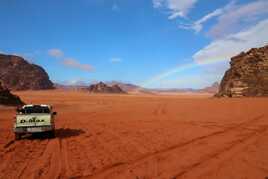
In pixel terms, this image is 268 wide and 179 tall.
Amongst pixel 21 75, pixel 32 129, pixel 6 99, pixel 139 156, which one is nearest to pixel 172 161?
pixel 139 156

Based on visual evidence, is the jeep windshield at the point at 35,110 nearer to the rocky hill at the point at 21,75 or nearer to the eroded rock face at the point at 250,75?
the eroded rock face at the point at 250,75

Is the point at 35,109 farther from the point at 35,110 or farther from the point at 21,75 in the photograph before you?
the point at 21,75

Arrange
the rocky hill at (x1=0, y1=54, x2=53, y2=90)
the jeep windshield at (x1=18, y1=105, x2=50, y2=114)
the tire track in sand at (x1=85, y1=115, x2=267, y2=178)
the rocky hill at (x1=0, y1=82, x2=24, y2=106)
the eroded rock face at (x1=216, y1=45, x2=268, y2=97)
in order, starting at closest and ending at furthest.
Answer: the tire track in sand at (x1=85, y1=115, x2=267, y2=178) < the jeep windshield at (x1=18, y1=105, x2=50, y2=114) < the rocky hill at (x1=0, y1=82, x2=24, y2=106) < the eroded rock face at (x1=216, y1=45, x2=268, y2=97) < the rocky hill at (x1=0, y1=54, x2=53, y2=90)

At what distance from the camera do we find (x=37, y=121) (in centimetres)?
1370

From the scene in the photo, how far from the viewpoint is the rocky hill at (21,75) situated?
12825cm

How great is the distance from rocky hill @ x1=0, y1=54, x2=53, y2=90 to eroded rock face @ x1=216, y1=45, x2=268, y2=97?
9877 centimetres

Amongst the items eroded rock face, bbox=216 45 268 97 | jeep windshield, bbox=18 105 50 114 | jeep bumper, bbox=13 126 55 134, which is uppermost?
eroded rock face, bbox=216 45 268 97

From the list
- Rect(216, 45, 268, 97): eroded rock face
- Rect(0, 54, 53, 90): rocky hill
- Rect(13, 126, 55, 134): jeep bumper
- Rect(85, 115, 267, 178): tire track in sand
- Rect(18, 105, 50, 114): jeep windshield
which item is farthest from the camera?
Rect(0, 54, 53, 90): rocky hill

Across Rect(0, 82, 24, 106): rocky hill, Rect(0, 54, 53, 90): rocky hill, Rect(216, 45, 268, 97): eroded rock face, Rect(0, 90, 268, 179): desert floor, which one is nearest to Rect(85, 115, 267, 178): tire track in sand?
Rect(0, 90, 268, 179): desert floor

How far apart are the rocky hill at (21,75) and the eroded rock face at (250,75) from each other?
324ft

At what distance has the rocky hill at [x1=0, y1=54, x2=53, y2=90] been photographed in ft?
421

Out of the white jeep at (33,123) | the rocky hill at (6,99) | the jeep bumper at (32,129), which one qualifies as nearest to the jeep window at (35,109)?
the white jeep at (33,123)

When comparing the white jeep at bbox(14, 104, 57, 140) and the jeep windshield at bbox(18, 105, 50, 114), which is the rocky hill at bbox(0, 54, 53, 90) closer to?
the jeep windshield at bbox(18, 105, 50, 114)

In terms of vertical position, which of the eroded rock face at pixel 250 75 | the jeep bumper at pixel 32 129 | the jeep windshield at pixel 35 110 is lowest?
the jeep bumper at pixel 32 129
